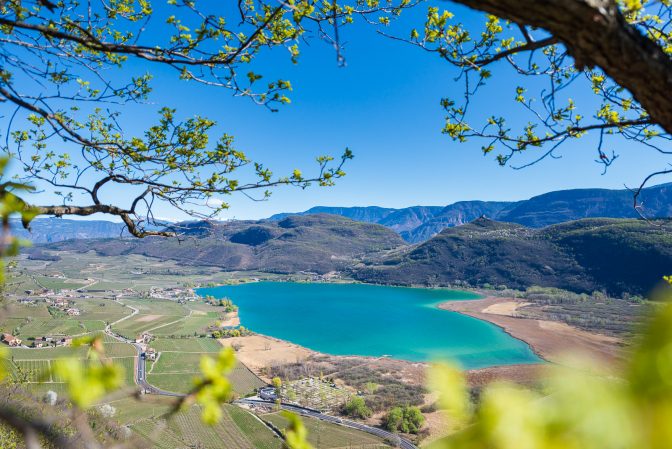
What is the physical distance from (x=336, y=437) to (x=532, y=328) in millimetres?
48319

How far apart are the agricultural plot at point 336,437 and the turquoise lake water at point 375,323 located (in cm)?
1161

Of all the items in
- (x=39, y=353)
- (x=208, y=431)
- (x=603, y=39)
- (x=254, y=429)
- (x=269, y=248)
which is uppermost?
(x=603, y=39)

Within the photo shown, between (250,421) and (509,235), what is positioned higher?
(509,235)

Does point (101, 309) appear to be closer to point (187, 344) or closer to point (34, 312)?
point (34, 312)

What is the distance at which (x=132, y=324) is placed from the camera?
6850 centimetres

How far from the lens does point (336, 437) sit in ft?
105

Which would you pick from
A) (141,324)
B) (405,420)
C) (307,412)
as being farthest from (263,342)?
(405,420)

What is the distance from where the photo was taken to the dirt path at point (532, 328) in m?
51.9

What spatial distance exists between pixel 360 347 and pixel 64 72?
60309mm

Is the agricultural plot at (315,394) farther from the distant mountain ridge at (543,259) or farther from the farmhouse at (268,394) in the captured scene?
the distant mountain ridge at (543,259)

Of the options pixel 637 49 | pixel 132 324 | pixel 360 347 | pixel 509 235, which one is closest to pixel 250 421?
pixel 360 347

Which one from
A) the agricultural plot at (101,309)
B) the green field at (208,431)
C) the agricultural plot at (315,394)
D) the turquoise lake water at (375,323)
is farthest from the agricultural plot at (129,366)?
the agricultural plot at (101,309)

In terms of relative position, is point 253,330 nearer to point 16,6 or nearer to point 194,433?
point 194,433

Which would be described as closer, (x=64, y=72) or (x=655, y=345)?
(x=655, y=345)
